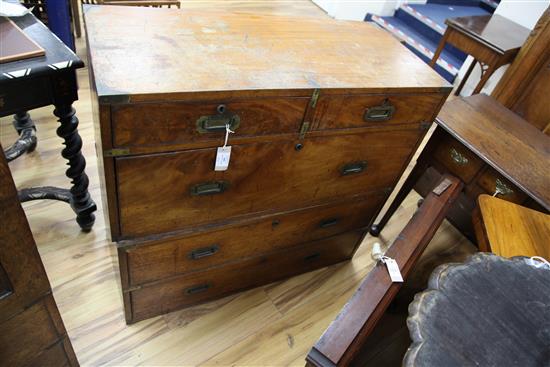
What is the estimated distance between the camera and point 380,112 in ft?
3.26

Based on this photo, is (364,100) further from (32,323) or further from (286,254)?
(32,323)

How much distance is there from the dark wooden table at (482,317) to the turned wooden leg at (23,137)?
1742 mm

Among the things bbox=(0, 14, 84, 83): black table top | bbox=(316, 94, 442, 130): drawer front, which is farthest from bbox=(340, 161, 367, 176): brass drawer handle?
bbox=(0, 14, 84, 83): black table top

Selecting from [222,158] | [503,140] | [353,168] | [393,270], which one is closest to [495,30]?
[503,140]

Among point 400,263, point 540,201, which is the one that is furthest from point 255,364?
point 540,201

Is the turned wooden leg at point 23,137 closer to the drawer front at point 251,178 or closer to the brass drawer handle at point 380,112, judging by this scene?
the drawer front at point 251,178

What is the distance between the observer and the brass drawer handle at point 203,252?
1131mm

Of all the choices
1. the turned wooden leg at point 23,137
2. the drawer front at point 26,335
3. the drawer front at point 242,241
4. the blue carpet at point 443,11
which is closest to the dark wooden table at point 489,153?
the drawer front at point 242,241

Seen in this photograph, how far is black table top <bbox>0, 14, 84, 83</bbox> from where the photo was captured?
83cm

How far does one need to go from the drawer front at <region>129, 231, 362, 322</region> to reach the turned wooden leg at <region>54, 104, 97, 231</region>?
470mm

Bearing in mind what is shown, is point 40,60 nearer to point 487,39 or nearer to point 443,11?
point 487,39

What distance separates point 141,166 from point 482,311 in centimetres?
72

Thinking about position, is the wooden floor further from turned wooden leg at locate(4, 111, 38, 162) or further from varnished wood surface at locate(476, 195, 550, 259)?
varnished wood surface at locate(476, 195, 550, 259)

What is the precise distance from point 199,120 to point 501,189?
40.8 inches
